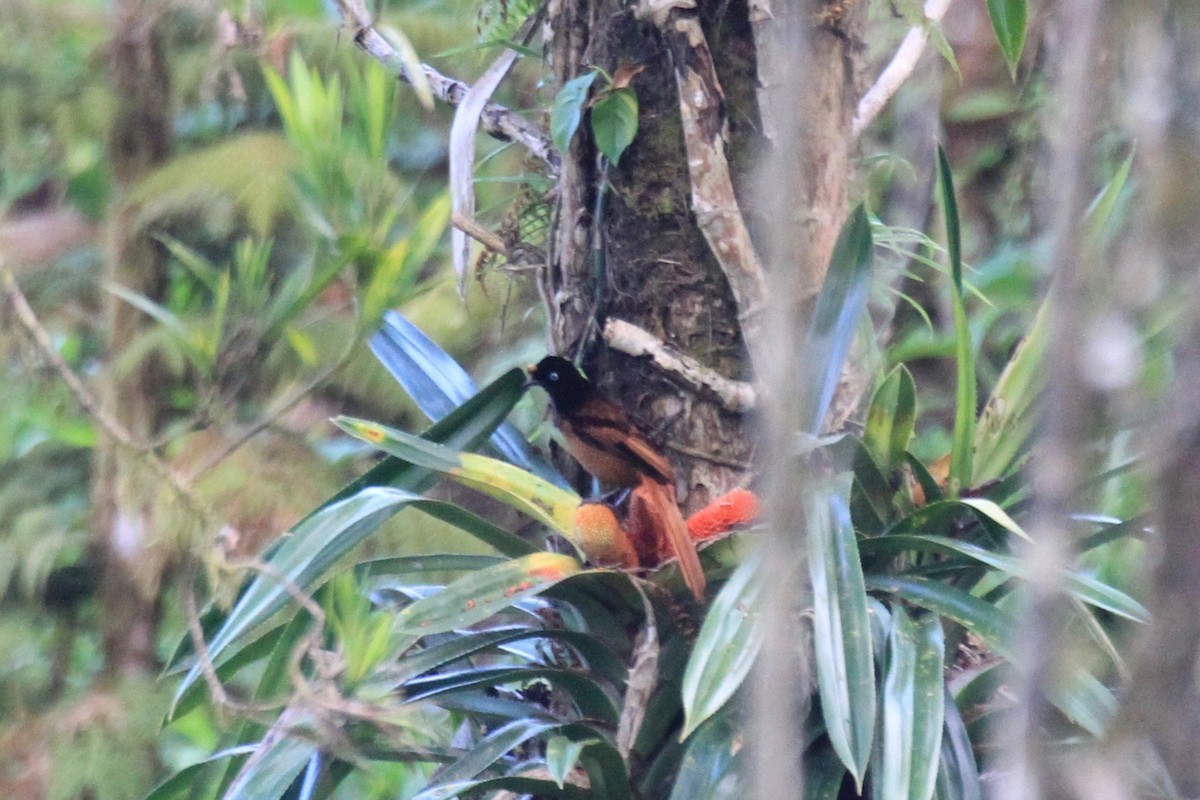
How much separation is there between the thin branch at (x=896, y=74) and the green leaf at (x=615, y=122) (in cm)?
29

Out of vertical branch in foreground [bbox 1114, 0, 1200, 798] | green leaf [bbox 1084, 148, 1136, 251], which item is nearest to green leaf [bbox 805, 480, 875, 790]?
green leaf [bbox 1084, 148, 1136, 251]

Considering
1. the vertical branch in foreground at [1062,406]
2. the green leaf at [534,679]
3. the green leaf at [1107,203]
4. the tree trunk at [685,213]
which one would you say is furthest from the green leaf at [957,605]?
the vertical branch in foreground at [1062,406]

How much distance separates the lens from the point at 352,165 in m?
1.05

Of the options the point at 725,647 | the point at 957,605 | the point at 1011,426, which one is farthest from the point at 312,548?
the point at 1011,426

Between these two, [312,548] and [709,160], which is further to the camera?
[709,160]

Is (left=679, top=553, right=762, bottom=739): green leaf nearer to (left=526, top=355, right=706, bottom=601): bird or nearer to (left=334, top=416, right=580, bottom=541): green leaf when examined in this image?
(left=526, top=355, right=706, bottom=601): bird

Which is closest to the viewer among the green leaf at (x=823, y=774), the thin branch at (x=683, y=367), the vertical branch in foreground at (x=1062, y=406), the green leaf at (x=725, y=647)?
the vertical branch in foreground at (x=1062, y=406)

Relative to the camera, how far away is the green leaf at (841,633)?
1.11m

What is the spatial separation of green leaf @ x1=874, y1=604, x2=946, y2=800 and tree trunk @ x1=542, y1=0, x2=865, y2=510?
279mm

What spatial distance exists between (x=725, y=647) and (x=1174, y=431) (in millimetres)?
680

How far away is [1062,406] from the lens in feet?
1.63

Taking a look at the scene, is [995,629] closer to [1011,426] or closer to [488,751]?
[1011,426]

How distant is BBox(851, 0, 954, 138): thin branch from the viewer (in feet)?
5.00

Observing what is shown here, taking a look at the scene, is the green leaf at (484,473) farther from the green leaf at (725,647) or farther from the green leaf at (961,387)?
the green leaf at (961,387)
